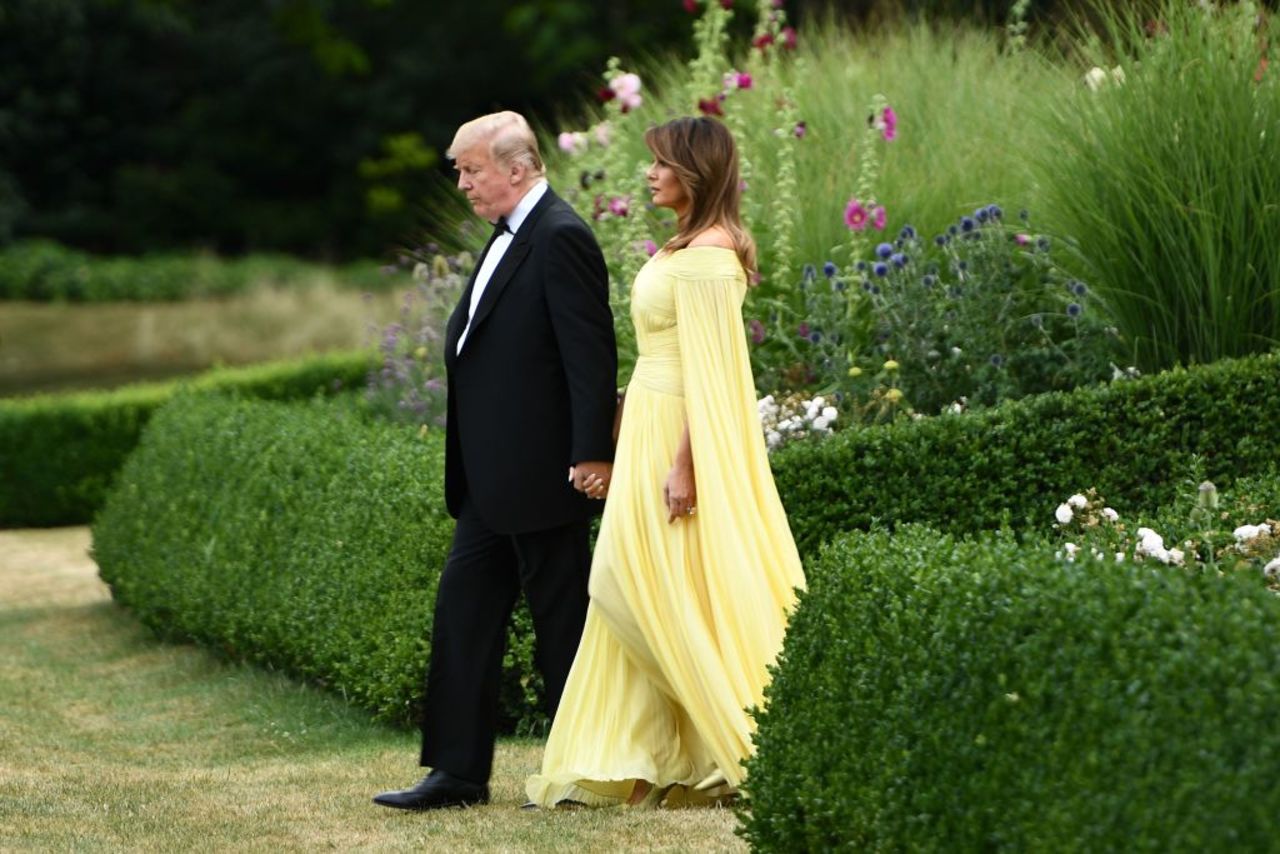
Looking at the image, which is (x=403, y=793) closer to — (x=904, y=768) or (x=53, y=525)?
(x=904, y=768)

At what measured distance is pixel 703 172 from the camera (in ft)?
16.5

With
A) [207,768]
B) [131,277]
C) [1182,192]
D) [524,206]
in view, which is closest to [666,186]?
[524,206]

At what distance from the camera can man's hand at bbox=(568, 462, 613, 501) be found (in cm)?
514

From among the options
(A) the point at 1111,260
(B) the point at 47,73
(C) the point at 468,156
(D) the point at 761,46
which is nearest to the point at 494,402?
(C) the point at 468,156

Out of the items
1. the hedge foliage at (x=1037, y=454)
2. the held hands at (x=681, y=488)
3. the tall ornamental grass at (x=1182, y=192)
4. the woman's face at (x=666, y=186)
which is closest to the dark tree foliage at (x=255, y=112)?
the tall ornamental grass at (x=1182, y=192)

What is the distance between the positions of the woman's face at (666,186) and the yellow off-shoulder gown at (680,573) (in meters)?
0.14

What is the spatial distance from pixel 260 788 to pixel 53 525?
9.08 m

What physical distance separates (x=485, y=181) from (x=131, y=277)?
25426 millimetres

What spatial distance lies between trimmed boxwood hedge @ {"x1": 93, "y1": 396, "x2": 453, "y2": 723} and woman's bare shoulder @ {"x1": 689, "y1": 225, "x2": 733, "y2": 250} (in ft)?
7.39

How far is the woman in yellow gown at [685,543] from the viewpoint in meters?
5.02

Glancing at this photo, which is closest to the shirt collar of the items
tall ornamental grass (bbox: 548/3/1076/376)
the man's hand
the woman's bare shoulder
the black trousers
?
the woman's bare shoulder

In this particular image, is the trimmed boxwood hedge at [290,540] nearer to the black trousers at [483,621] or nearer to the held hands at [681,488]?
the black trousers at [483,621]

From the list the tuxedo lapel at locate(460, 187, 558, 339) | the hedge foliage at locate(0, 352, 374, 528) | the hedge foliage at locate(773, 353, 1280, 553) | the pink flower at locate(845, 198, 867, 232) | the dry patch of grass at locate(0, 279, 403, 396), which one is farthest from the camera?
the dry patch of grass at locate(0, 279, 403, 396)

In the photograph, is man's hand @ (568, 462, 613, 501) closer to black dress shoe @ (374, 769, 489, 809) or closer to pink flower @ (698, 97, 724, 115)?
A: black dress shoe @ (374, 769, 489, 809)
